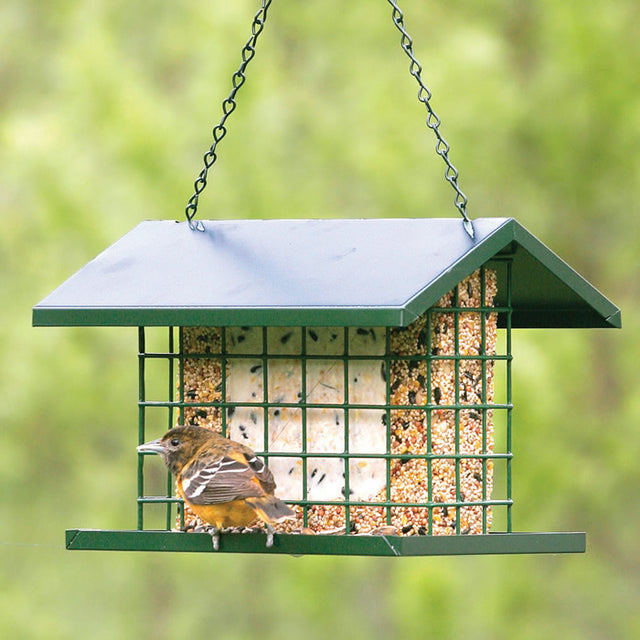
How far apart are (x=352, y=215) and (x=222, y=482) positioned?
21.1ft

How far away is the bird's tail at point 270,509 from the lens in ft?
17.5

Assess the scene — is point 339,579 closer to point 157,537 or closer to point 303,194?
point 303,194

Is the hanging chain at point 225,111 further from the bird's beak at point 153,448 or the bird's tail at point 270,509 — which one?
the bird's tail at point 270,509

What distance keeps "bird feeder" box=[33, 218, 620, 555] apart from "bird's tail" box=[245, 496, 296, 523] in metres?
0.16

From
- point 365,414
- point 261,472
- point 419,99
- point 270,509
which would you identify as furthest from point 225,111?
point 270,509

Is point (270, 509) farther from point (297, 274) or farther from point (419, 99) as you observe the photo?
point (419, 99)

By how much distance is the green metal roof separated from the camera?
524cm

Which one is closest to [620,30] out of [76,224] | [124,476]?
[76,224]

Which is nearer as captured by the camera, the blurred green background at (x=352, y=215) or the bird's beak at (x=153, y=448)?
the bird's beak at (x=153, y=448)

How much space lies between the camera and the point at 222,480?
5406 mm

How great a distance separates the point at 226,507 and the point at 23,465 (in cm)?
655

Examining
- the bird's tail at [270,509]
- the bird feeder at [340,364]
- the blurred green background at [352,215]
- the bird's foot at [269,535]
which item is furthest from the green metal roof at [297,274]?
the blurred green background at [352,215]

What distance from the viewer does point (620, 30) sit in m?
10.8

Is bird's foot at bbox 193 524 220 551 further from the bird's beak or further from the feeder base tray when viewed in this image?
the bird's beak
